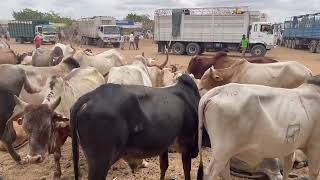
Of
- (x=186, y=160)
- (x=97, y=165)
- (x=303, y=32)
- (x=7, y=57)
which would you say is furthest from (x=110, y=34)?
(x=97, y=165)

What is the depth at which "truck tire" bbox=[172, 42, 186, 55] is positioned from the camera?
26547 mm

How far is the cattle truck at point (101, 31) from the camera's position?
112ft

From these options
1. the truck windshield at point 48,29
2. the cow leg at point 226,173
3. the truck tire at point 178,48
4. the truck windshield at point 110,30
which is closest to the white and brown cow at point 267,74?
the cow leg at point 226,173

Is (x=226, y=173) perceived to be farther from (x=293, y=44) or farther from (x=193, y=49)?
(x=293, y=44)

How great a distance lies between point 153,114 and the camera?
4.20m

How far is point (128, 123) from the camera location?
156 inches

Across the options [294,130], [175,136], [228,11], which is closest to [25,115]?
[175,136]

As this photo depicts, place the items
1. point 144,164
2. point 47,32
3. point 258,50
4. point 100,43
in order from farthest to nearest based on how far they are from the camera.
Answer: point 47,32, point 100,43, point 258,50, point 144,164

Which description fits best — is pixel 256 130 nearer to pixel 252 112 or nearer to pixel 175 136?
pixel 252 112

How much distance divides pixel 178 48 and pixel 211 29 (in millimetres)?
2978

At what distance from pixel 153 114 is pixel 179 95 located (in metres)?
0.64

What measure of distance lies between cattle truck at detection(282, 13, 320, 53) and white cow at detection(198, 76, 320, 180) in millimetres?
28556

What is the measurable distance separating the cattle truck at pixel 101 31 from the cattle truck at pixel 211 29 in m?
7.89

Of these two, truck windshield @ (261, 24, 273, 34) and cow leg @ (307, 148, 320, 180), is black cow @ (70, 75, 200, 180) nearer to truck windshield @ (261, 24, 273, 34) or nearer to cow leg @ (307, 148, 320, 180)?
cow leg @ (307, 148, 320, 180)
